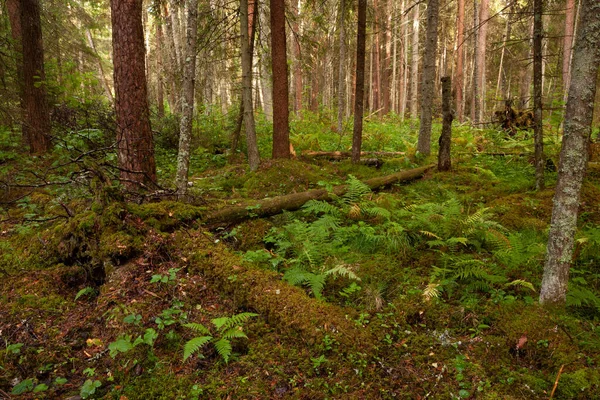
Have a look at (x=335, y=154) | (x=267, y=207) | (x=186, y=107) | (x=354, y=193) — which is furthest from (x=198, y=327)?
(x=335, y=154)

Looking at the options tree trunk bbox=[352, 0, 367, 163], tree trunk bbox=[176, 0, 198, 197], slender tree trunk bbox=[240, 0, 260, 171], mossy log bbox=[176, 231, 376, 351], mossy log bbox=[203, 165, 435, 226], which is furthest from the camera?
slender tree trunk bbox=[240, 0, 260, 171]

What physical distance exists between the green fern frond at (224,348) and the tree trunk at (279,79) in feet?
20.6

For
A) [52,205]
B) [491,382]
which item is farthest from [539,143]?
[52,205]

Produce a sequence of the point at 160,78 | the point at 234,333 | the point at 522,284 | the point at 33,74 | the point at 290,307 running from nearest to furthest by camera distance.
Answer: the point at 234,333, the point at 290,307, the point at 522,284, the point at 33,74, the point at 160,78

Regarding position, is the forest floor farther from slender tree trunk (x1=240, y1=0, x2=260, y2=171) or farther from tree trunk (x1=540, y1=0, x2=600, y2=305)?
slender tree trunk (x1=240, y1=0, x2=260, y2=171)

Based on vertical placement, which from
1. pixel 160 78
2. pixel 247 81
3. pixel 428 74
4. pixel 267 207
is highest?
pixel 160 78

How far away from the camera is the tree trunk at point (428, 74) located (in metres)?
9.24

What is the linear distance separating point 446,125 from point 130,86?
619 centimetres

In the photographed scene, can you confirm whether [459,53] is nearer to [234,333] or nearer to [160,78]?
[160,78]

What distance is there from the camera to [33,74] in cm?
931

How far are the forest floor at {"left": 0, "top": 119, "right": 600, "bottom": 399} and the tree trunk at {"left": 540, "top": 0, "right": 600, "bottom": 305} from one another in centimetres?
35

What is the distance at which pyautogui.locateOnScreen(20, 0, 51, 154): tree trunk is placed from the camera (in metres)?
9.06

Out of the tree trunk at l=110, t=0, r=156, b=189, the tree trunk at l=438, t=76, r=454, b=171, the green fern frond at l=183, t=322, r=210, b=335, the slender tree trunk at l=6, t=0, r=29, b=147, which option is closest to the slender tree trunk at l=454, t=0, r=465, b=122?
the tree trunk at l=438, t=76, r=454, b=171

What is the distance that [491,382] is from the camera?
2.79m
